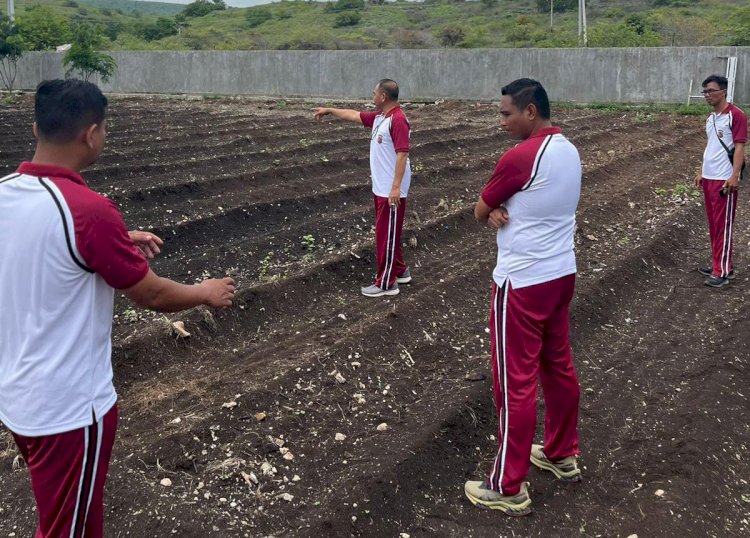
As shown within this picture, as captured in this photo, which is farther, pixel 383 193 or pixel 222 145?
pixel 222 145

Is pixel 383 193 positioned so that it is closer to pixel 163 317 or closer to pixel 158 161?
pixel 163 317

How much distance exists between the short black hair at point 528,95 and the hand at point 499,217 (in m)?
0.46

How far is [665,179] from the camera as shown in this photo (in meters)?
11.7

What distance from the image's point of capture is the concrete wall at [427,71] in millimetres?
22969

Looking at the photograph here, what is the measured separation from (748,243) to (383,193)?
14.3 ft

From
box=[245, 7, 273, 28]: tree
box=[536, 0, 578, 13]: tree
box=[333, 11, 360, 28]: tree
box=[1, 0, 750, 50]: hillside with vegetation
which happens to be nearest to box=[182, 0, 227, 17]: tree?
box=[1, 0, 750, 50]: hillside with vegetation

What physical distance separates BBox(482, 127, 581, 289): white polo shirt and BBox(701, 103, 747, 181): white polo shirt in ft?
12.5

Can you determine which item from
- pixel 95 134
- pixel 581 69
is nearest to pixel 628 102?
pixel 581 69

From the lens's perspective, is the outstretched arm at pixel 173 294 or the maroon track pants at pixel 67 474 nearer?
the maroon track pants at pixel 67 474

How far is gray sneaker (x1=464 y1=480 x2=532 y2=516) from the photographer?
142 inches

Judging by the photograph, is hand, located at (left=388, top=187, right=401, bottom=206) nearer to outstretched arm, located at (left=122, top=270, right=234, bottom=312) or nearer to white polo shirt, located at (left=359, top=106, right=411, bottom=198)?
white polo shirt, located at (left=359, top=106, right=411, bottom=198)

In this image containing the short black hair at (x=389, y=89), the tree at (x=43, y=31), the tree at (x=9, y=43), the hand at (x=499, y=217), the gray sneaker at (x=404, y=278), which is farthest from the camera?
the tree at (x=43, y=31)

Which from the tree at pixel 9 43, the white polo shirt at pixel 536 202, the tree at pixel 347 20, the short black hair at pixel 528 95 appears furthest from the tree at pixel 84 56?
the tree at pixel 347 20

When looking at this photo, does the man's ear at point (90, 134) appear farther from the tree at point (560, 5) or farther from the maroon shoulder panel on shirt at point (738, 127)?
the tree at point (560, 5)
